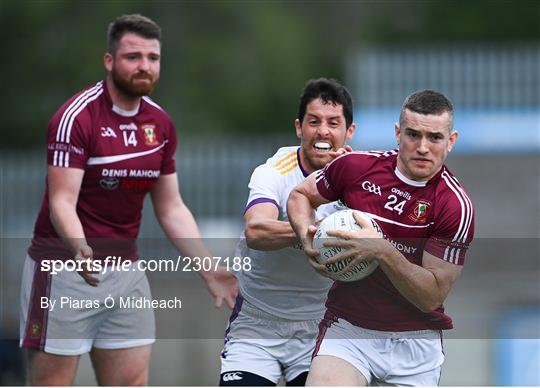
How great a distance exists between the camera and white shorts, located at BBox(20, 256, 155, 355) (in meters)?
7.82

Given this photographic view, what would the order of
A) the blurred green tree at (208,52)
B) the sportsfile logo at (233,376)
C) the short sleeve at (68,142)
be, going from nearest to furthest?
the sportsfile logo at (233,376) < the short sleeve at (68,142) < the blurred green tree at (208,52)

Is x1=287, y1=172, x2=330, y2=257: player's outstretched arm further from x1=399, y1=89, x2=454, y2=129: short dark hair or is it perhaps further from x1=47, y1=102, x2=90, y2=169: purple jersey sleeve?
x1=47, y1=102, x2=90, y2=169: purple jersey sleeve

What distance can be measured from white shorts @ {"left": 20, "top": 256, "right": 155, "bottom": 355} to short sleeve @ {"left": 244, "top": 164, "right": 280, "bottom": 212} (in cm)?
124

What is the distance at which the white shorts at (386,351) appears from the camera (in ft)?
21.6

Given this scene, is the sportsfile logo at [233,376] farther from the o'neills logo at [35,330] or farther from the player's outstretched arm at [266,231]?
the o'neills logo at [35,330]

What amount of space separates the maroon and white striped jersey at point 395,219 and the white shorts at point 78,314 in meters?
1.72

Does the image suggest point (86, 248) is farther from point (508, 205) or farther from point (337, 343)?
point (508, 205)

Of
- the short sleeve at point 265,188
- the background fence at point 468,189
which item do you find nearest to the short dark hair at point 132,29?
the short sleeve at point 265,188

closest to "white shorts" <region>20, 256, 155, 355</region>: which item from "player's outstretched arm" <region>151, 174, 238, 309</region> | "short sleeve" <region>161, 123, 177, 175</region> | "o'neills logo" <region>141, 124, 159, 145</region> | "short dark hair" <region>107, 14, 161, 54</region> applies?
"player's outstretched arm" <region>151, 174, 238, 309</region>

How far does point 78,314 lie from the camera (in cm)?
786

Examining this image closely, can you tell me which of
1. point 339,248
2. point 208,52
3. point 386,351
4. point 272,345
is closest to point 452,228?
point 339,248

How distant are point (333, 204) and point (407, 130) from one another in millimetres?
764

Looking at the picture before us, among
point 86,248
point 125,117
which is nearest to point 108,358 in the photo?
point 86,248

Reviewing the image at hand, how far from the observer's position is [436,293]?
6461 millimetres
